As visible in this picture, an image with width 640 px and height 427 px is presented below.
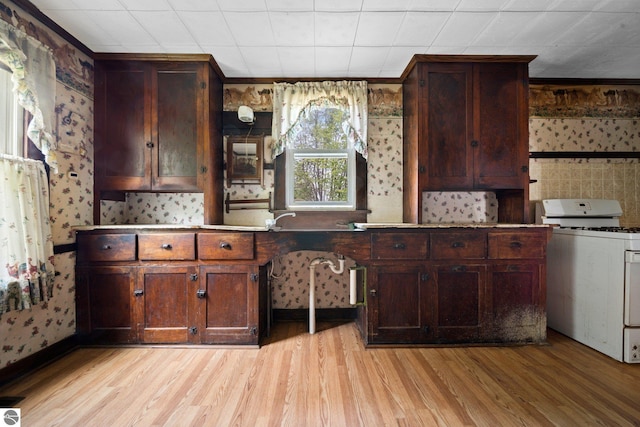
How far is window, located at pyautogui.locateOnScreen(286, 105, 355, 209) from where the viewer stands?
3.20 metres

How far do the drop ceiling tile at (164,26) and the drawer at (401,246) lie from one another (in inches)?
84.7

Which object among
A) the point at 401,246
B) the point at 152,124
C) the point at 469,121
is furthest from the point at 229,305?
the point at 469,121

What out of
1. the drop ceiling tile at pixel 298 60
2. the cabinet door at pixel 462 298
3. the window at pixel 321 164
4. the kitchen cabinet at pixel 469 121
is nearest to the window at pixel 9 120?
the drop ceiling tile at pixel 298 60

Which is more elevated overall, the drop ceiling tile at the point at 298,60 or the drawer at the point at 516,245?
the drop ceiling tile at the point at 298,60

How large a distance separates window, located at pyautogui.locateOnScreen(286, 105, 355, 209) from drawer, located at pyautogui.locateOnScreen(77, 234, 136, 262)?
1457 millimetres

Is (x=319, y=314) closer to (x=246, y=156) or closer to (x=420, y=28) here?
(x=246, y=156)

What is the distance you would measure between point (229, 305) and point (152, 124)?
1.71 meters

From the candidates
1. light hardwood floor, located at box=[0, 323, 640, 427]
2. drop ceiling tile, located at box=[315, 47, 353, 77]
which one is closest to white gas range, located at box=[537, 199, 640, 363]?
light hardwood floor, located at box=[0, 323, 640, 427]

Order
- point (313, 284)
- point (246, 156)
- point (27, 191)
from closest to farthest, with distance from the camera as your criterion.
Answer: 1. point (27, 191)
2. point (313, 284)
3. point (246, 156)

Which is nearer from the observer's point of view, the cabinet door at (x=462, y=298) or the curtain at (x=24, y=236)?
the curtain at (x=24, y=236)

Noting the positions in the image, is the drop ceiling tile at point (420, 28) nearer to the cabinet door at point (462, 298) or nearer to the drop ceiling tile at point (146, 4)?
the drop ceiling tile at point (146, 4)

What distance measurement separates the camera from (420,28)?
2303mm

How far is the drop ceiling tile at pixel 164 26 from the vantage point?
7.06 ft

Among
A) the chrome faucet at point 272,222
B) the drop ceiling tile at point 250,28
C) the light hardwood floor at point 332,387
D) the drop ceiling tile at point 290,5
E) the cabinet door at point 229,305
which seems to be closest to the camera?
the light hardwood floor at point 332,387
